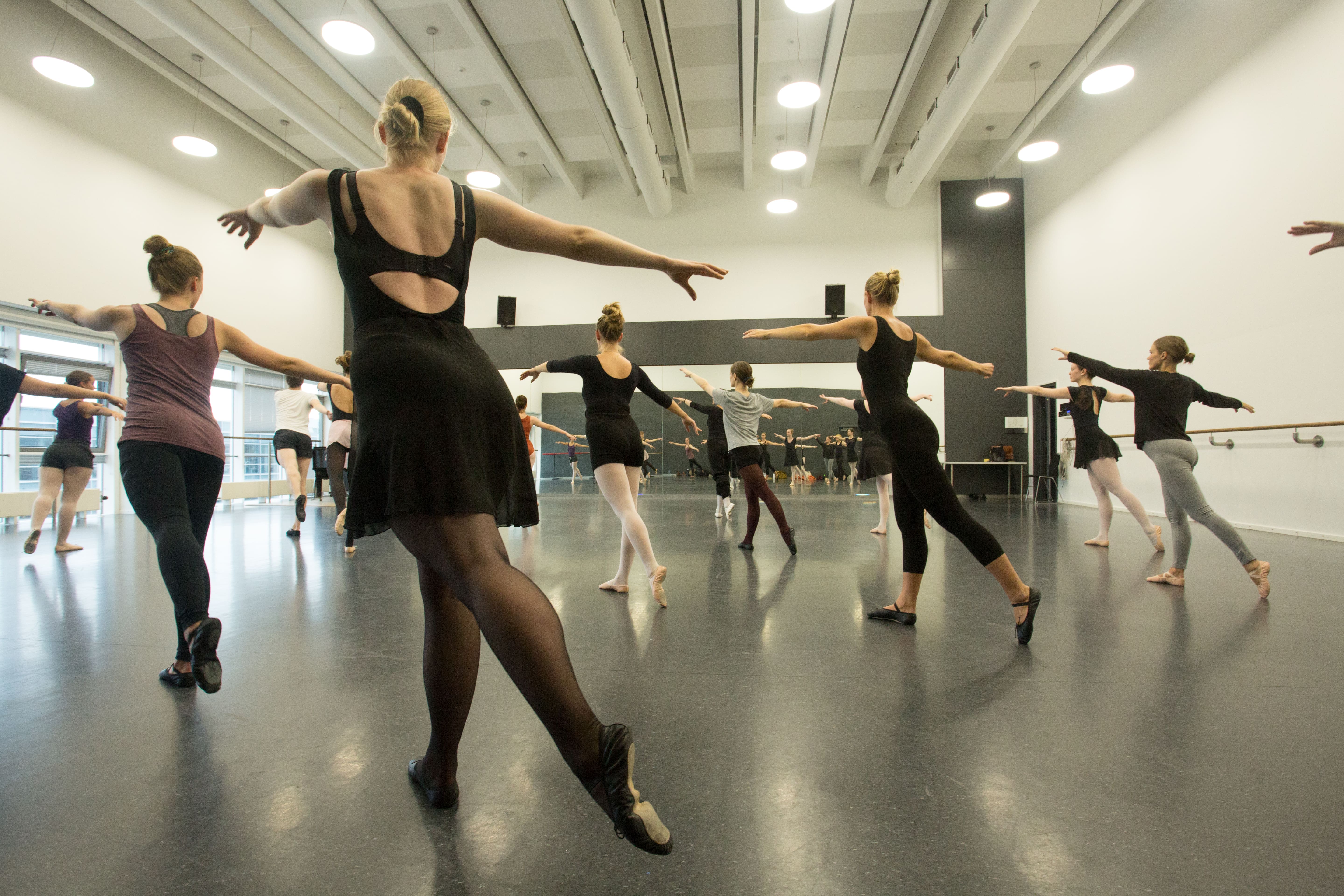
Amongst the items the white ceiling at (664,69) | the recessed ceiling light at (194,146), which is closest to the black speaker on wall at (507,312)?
the white ceiling at (664,69)

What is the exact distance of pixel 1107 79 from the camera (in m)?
6.79

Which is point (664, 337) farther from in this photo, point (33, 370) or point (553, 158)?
point (33, 370)

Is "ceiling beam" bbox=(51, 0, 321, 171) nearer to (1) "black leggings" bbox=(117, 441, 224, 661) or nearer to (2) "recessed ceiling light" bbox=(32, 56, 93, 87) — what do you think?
(2) "recessed ceiling light" bbox=(32, 56, 93, 87)

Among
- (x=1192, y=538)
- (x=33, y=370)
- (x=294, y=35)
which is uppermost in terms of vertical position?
(x=294, y=35)

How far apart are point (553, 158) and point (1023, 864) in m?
12.2

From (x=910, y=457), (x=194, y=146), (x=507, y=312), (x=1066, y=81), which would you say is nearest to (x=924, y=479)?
(x=910, y=457)

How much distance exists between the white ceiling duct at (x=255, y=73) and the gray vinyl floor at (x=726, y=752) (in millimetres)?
6172

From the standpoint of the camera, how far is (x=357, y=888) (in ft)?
3.42

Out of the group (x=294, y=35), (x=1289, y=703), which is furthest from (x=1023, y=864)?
(x=294, y=35)

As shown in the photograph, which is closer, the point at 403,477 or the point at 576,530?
the point at 403,477

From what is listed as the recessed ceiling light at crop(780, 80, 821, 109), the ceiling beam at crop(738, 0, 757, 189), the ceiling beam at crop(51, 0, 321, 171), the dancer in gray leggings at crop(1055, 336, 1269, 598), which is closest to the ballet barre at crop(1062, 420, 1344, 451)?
the dancer in gray leggings at crop(1055, 336, 1269, 598)

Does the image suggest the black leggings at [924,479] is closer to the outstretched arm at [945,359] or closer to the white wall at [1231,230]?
the outstretched arm at [945,359]

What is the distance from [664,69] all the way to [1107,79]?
16.6 ft

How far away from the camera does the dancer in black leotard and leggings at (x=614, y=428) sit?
10.6 ft
